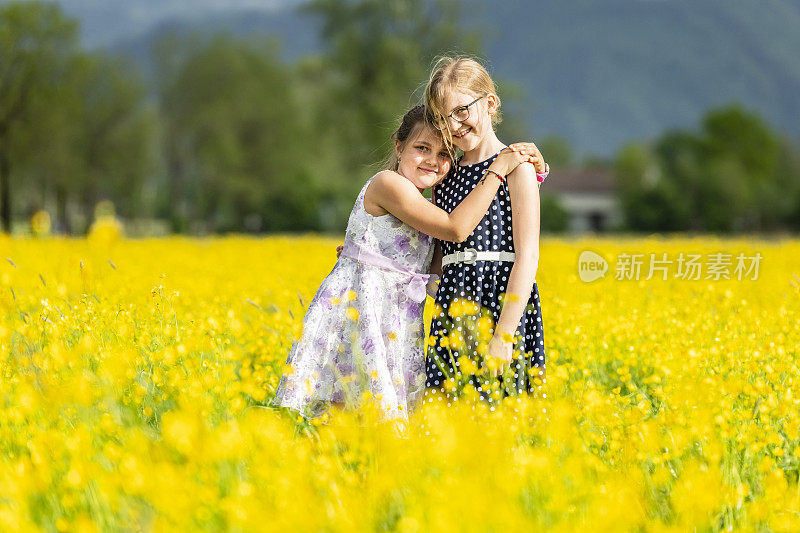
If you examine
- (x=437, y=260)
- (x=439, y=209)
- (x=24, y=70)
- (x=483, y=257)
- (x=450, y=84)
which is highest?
(x=24, y=70)

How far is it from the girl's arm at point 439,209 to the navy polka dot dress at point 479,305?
15 centimetres

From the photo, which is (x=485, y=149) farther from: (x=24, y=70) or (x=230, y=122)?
(x=230, y=122)

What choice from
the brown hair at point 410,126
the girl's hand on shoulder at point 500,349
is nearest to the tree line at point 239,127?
the brown hair at point 410,126

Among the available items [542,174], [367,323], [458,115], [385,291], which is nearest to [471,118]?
[458,115]

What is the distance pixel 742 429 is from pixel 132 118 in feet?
147

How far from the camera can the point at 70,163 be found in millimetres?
39812

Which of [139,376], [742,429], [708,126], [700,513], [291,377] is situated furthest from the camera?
[708,126]

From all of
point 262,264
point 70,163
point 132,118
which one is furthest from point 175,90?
point 262,264

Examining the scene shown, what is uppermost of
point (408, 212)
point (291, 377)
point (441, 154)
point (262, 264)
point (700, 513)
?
point (441, 154)

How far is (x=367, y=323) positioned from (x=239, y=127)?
1684 inches

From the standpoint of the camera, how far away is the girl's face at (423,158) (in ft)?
12.1

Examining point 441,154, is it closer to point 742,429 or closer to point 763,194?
point 742,429

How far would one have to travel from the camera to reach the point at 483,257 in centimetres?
365

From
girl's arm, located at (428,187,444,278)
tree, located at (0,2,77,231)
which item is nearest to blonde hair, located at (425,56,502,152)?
girl's arm, located at (428,187,444,278)
